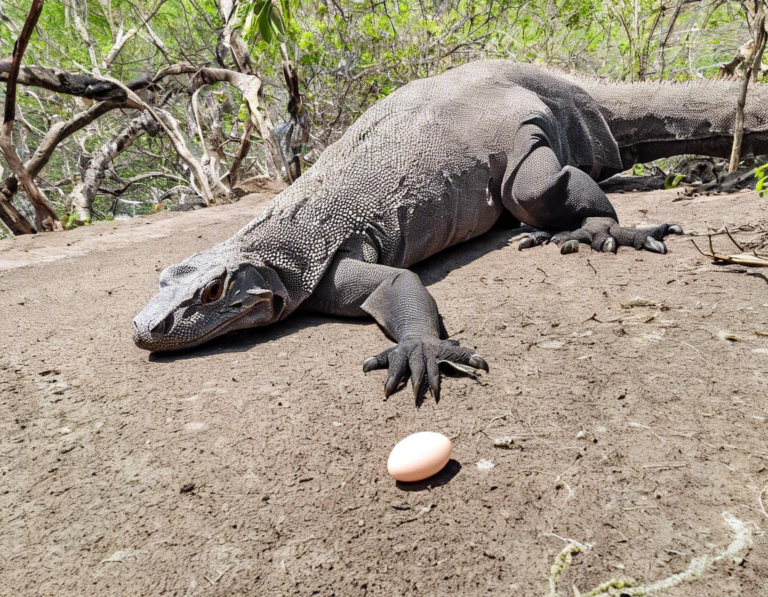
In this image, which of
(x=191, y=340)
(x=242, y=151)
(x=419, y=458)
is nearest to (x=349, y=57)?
(x=242, y=151)

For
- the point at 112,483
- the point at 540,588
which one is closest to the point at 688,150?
the point at 540,588

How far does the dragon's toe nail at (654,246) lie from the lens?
3.98 meters

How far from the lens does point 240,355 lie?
10.3 ft

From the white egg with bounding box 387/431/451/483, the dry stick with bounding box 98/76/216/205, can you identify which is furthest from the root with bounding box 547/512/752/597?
the dry stick with bounding box 98/76/216/205

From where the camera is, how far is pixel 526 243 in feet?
15.4

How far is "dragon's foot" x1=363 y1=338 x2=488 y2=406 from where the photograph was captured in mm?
2604

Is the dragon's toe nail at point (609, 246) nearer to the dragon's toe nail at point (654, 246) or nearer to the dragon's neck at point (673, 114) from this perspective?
the dragon's toe nail at point (654, 246)

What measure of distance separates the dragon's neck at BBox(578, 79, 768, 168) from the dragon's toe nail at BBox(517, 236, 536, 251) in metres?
2.45

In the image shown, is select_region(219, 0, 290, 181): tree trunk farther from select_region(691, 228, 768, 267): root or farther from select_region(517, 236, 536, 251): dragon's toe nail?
select_region(691, 228, 768, 267): root

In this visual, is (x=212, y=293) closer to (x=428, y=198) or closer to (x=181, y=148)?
(x=428, y=198)

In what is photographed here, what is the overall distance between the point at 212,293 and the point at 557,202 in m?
3.10

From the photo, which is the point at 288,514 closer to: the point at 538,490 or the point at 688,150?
the point at 538,490

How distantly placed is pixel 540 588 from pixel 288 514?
0.86m

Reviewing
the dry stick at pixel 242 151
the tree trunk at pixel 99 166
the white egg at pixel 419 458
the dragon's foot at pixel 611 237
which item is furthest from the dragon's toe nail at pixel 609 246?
the tree trunk at pixel 99 166
